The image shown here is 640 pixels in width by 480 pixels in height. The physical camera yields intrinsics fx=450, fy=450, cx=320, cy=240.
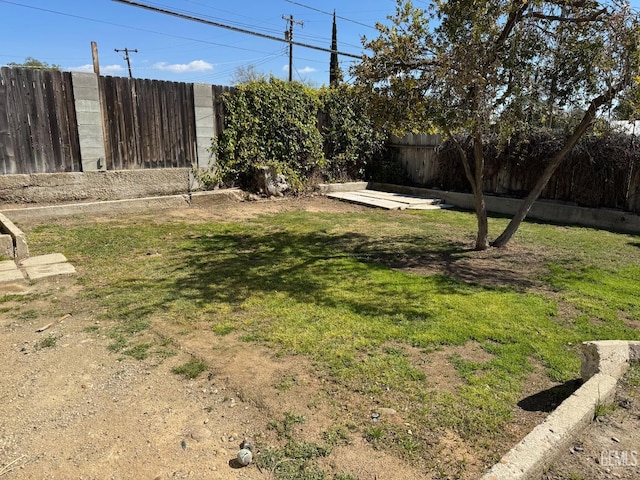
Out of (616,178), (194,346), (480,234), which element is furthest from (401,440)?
(616,178)

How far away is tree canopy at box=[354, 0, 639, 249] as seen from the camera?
15.9 ft

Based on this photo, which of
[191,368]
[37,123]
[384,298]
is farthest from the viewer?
[37,123]

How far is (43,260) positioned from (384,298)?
4006 mm

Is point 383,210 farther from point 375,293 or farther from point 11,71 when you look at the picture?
point 11,71

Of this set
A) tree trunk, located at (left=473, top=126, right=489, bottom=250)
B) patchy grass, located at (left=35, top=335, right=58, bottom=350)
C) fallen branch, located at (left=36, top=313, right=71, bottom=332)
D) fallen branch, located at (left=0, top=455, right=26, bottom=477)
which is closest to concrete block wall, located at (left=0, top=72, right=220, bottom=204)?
fallen branch, located at (left=36, top=313, right=71, bottom=332)

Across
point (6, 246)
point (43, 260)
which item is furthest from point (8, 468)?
point (6, 246)

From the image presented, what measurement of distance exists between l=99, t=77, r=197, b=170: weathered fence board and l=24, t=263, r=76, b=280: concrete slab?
457 centimetres

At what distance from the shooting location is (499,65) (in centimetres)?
491

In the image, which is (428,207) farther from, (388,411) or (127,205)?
(388,411)

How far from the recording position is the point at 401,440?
7.67 ft

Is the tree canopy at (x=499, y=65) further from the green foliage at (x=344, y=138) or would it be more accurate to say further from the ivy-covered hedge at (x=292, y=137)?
the green foliage at (x=344, y=138)

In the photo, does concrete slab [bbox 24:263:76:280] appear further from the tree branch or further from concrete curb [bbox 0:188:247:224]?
the tree branch

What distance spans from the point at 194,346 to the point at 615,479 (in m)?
2.65

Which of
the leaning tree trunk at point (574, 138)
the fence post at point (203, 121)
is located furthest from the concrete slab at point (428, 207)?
the fence post at point (203, 121)
